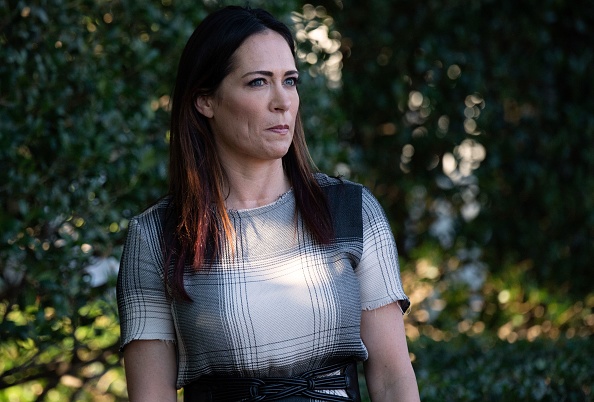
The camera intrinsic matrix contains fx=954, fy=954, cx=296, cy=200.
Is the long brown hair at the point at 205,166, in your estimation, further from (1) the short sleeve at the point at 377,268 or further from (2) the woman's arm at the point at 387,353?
(2) the woman's arm at the point at 387,353

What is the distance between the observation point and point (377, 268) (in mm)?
2506

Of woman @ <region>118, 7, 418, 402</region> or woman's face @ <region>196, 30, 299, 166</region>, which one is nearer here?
woman @ <region>118, 7, 418, 402</region>

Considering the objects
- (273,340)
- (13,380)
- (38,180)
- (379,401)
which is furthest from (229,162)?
(13,380)

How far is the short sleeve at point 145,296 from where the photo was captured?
97.3 inches

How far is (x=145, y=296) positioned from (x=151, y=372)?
20 cm

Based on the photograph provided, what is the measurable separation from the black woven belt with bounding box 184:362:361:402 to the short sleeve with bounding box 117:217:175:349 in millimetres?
166

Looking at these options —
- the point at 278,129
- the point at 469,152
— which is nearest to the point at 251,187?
the point at 278,129

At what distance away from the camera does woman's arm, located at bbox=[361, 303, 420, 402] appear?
2.48 m

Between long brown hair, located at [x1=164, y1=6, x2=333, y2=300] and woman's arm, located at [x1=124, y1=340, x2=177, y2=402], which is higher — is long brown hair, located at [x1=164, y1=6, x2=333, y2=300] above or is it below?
above

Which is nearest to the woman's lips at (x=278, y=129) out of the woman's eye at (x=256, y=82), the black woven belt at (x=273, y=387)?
the woman's eye at (x=256, y=82)

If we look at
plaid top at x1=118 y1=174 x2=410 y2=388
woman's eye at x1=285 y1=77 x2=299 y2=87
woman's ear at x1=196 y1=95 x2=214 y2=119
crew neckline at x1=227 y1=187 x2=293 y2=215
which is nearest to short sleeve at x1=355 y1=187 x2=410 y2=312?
plaid top at x1=118 y1=174 x2=410 y2=388

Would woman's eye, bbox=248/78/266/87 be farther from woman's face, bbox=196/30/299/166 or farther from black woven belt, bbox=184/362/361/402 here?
black woven belt, bbox=184/362/361/402

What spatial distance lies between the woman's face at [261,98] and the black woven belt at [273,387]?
0.58m

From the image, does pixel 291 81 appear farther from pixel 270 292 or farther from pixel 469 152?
pixel 469 152
